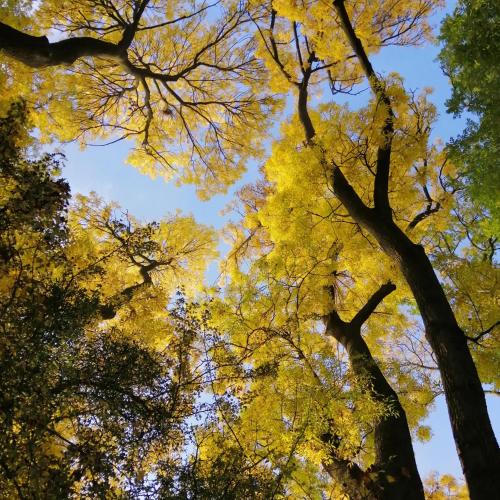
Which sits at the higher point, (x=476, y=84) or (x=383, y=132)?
(x=383, y=132)

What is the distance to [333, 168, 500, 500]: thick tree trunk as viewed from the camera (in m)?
4.06

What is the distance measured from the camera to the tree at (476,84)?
4938mm

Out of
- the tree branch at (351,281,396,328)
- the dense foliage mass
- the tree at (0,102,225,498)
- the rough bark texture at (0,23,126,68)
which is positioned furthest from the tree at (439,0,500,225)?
the rough bark texture at (0,23,126,68)

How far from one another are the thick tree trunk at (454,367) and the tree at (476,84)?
1.17 metres

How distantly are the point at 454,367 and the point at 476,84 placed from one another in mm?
3326

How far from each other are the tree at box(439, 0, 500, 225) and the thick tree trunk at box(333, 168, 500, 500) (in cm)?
117

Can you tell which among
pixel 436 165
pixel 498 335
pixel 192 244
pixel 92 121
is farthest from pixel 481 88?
pixel 92 121

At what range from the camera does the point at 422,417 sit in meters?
8.04

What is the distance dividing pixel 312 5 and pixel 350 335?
6467 mm

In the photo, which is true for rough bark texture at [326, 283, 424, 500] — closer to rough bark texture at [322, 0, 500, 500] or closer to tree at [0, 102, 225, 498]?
rough bark texture at [322, 0, 500, 500]

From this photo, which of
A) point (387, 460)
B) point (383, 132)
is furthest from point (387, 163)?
point (387, 460)

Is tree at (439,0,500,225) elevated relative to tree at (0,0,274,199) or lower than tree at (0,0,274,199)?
lower

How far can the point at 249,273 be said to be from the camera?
23.6 ft

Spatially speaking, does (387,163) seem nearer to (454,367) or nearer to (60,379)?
(454,367)
